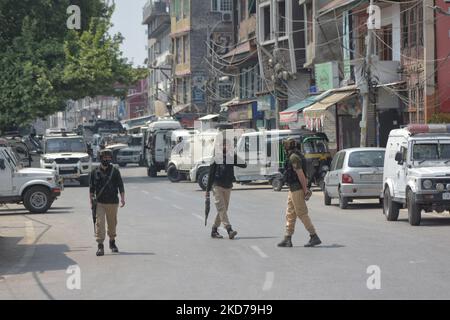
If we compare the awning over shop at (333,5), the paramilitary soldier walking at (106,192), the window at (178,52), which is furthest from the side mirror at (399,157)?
the window at (178,52)

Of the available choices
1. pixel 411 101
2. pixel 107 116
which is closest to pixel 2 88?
pixel 411 101

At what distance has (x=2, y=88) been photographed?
4984cm

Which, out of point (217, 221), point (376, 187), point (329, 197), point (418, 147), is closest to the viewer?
point (217, 221)

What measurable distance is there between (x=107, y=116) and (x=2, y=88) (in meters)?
108

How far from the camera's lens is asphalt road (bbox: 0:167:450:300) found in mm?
13422

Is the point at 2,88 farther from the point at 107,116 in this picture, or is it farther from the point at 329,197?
the point at 107,116

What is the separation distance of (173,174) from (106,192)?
100 feet

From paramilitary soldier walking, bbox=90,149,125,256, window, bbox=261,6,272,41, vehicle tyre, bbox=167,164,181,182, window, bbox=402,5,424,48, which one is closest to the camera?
paramilitary soldier walking, bbox=90,149,125,256

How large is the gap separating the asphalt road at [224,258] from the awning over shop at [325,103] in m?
16.0

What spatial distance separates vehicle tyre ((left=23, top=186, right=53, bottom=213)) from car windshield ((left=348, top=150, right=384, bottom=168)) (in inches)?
332

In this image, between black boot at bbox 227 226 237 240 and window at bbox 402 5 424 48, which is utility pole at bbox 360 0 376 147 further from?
black boot at bbox 227 226 237 240

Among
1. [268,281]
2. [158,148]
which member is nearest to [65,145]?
[158,148]

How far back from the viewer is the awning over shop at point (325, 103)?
1791 inches

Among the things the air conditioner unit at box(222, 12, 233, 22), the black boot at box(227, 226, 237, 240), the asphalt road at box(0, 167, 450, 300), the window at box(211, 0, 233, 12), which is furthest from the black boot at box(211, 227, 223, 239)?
the window at box(211, 0, 233, 12)
